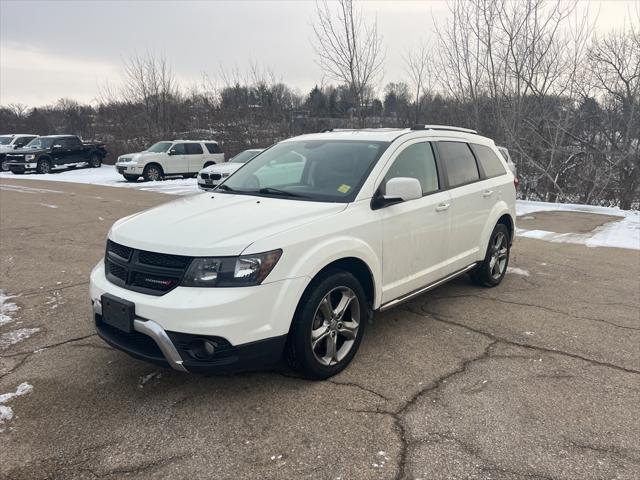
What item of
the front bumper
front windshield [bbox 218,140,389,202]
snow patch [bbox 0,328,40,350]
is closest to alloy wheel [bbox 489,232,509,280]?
front windshield [bbox 218,140,389,202]

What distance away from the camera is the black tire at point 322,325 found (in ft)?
10.4

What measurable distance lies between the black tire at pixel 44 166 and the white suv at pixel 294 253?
78.2 feet

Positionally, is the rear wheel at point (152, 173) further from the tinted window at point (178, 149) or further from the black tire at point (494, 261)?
the black tire at point (494, 261)

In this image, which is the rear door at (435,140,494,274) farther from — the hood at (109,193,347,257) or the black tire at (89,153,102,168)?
the black tire at (89,153,102,168)

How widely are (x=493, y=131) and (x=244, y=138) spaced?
15.5 metres

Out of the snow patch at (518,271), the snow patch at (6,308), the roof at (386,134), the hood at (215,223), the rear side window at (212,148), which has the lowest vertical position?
the snow patch at (518,271)

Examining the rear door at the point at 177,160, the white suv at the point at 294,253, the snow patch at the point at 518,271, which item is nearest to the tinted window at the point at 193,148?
the rear door at the point at 177,160

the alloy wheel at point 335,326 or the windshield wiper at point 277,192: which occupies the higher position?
the windshield wiper at point 277,192

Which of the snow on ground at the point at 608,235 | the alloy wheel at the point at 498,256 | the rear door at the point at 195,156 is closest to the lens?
the alloy wheel at the point at 498,256

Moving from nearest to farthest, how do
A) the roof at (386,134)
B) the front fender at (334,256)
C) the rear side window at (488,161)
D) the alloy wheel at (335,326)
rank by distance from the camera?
the front fender at (334,256) < the alloy wheel at (335,326) < the roof at (386,134) < the rear side window at (488,161)

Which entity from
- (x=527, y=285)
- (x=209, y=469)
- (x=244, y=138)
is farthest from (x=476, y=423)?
(x=244, y=138)

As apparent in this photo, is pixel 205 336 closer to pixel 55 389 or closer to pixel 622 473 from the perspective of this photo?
pixel 55 389

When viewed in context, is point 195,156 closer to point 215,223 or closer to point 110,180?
point 110,180

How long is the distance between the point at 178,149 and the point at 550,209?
15.0 m
